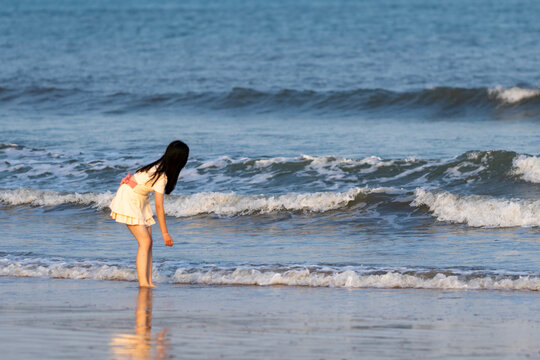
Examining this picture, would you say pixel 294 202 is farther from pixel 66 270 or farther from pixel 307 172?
pixel 66 270

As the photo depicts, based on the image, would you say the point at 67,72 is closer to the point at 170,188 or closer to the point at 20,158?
the point at 20,158

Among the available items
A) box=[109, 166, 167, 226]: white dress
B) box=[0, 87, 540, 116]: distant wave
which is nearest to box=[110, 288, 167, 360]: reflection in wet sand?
box=[109, 166, 167, 226]: white dress

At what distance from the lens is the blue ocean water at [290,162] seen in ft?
28.6

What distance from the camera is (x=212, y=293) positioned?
299 inches

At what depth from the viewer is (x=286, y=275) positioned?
804 cm

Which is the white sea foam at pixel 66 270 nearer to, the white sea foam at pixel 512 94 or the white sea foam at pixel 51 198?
the white sea foam at pixel 51 198

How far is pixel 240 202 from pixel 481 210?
3.01m

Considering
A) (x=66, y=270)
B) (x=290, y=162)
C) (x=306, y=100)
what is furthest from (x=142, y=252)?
(x=306, y=100)

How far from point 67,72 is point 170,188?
24135 mm

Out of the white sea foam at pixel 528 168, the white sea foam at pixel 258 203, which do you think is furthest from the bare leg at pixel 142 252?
the white sea foam at pixel 528 168

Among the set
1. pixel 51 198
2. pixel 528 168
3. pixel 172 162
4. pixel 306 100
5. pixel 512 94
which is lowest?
pixel 51 198

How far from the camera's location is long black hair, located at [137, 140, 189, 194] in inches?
290

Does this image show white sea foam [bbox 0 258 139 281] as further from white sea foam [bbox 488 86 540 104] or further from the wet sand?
white sea foam [bbox 488 86 540 104]

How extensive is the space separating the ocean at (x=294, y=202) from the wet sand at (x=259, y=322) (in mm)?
27
